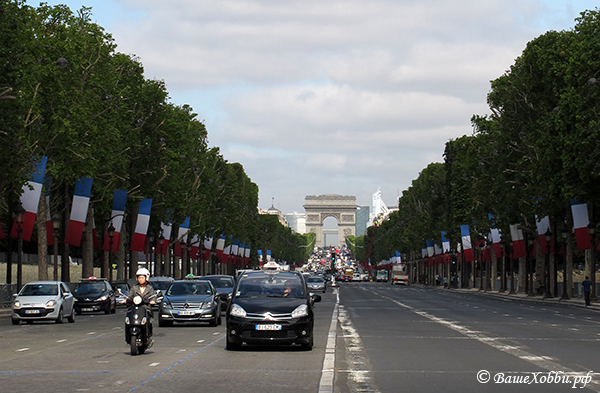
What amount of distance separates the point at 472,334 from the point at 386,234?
167 m

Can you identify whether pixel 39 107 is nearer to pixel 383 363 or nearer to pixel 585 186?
pixel 585 186

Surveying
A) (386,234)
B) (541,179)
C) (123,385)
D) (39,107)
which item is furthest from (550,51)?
(386,234)

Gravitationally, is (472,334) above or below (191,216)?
below

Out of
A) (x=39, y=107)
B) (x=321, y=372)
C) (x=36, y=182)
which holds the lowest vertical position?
(x=321, y=372)

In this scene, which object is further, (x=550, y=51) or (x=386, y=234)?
(x=386, y=234)

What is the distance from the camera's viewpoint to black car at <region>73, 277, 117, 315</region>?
44656mm

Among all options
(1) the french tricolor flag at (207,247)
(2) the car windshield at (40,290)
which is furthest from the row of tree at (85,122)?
(1) the french tricolor flag at (207,247)

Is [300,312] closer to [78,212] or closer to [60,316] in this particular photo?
[60,316]

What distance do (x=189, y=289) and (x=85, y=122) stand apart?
1952 centimetres

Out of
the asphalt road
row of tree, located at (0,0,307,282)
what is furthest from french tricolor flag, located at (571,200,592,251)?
the asphalt road

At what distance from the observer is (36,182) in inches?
1825

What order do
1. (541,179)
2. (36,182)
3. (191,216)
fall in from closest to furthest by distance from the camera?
(36,182) < (541,179) < (191,216)

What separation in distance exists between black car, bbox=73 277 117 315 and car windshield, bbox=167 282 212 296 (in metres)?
12.0

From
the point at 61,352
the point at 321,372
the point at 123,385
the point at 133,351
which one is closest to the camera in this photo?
the point at 123,385
